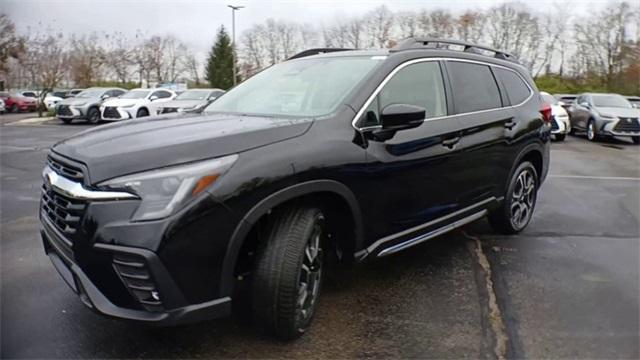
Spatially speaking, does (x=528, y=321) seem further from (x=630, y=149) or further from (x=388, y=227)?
(x=630, y=149)

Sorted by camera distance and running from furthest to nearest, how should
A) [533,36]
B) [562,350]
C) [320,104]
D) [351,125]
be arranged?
[533,36] → [320,104] → [351,125] → [562,350]

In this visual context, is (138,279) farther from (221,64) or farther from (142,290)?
(221,64)

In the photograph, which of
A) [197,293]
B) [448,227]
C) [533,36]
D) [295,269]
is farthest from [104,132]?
[533,36]

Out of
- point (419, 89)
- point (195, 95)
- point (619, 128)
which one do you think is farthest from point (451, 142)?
point (195, 95)

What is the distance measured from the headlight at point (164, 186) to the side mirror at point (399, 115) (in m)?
1.26

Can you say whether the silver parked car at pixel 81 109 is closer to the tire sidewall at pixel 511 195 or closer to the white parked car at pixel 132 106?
the white parked car at pixel 132 106

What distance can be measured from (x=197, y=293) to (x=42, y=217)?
1.20 m

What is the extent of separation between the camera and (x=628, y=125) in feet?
49.8

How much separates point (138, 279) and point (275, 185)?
805 mm

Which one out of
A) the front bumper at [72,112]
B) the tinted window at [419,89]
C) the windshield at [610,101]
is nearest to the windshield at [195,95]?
the front bumper at [72,112]

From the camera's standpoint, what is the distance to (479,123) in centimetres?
418

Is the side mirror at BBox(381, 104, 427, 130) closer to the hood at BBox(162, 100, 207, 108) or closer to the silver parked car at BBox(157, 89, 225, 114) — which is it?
the silver parked car at BBox(157, 89, 225, 114)

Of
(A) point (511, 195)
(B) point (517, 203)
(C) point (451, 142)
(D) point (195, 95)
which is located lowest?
(B) point (517, 203)

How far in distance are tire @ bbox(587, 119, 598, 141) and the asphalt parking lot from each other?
476 inches
